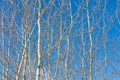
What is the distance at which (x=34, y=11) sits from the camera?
5.79 meters

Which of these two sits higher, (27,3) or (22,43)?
(27,3)

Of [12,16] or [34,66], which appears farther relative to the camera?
[34,66]

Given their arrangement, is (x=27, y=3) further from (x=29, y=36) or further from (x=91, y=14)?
(x=91, y=14)

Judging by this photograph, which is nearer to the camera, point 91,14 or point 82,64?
point 91,14

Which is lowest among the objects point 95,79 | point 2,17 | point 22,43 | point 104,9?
point 95,79

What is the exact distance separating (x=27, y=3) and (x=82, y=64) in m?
3.88

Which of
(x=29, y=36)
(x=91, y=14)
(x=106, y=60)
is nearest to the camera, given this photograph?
(x=29, y=36)

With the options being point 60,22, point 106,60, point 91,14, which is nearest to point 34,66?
point 60,22

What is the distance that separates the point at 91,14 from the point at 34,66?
7.30ft

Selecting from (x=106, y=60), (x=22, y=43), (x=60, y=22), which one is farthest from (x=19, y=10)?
(x=106, y=60)

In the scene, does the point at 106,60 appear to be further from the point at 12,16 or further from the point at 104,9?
the point at 12,16

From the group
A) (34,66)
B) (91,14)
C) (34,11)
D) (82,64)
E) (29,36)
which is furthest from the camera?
(82,64)

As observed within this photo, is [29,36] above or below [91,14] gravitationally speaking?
below

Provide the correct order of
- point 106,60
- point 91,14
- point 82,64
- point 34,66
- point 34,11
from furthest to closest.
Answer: point 106,60 → point 82,64 → point 91,14 → point 34,66 → point 34,11
